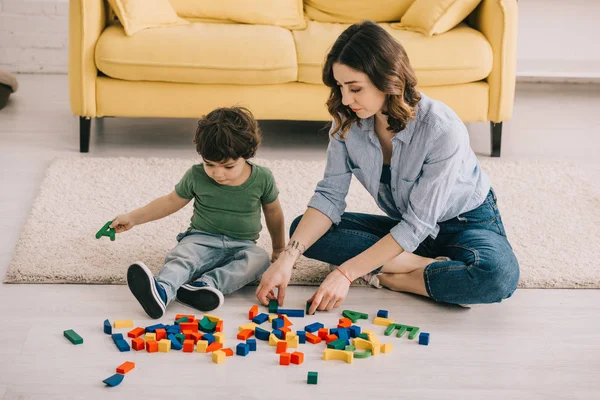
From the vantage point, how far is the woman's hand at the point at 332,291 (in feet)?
7.40

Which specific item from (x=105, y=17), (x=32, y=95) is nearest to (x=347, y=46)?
(x=105, y=17)

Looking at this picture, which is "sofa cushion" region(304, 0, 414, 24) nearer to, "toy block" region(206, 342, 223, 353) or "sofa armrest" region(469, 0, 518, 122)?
"sofa armrest" region(469, 0, 518, 122)

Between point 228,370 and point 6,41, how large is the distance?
137 inches

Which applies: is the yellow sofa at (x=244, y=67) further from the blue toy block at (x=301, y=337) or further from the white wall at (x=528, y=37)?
the blue toy block at (x=301, y=337)

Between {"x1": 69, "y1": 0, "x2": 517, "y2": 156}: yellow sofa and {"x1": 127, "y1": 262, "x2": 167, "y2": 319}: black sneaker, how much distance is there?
143 centimetres

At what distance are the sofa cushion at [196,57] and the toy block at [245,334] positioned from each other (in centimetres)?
157

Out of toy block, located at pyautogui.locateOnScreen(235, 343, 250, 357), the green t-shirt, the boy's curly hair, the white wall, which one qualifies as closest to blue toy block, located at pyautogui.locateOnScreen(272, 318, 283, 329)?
toy block, located at pyautogui.locateOnScreen(235, 343, 250, 357)

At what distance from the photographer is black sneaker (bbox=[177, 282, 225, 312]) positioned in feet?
7.52

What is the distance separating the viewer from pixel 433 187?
2.22 meters

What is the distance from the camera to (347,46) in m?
2.07

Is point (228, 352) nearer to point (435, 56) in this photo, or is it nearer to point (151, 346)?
point (151, 346)

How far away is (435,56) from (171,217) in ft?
4.45

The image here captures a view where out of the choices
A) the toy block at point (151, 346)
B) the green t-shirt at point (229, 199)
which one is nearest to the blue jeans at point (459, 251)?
the green t-shirt at point (229, 199)

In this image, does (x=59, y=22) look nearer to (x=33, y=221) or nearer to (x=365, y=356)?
(x=33, y=221)
